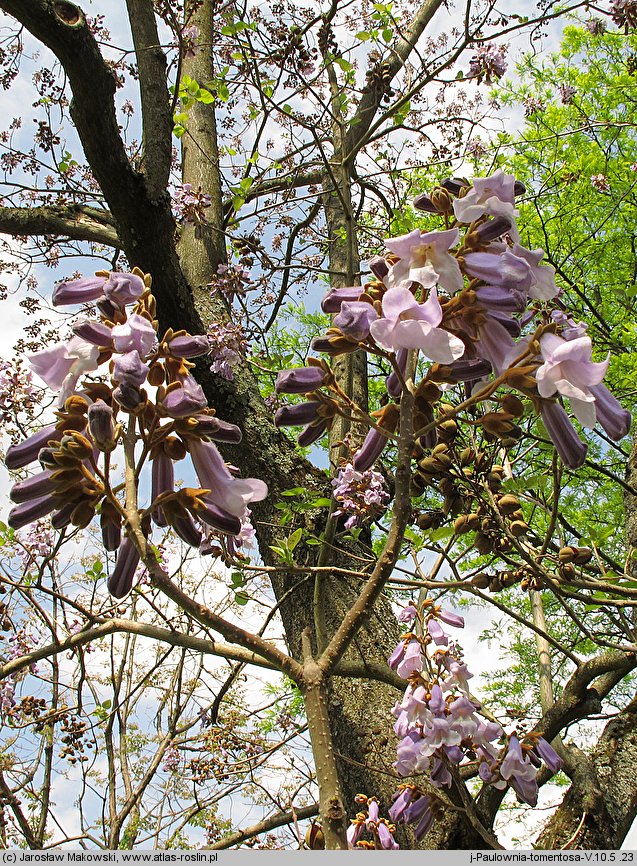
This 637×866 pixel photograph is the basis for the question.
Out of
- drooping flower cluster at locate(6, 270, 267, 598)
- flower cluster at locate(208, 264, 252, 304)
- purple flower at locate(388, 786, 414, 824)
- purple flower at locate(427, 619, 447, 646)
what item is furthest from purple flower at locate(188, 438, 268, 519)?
flower cluster at locate(208, 264, 252, 304)

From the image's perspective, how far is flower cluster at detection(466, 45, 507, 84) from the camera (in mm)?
4086

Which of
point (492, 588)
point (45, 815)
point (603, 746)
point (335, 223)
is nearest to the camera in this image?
point (492, 588)

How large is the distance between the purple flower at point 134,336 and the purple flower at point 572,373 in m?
0.64

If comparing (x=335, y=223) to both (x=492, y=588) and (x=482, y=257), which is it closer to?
(x=492, y=588)

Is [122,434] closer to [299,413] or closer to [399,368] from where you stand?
[299,413]

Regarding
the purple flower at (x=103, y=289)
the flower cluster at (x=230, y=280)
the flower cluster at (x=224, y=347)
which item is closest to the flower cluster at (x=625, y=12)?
the flower cluster at (x=230, y=280)

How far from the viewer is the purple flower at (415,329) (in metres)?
0.93

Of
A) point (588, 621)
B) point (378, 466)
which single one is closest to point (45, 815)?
point (378, 466)

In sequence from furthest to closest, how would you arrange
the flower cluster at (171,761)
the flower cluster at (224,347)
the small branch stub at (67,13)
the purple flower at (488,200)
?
the flower cluster at (171,761), the flower cluster at (224,347), the small branch stub at (67,13), the purple flower at (488,200)

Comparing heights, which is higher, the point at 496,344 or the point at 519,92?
the point at 519,92

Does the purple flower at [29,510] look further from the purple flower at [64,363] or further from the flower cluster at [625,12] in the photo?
the flower cluster at [625,12]

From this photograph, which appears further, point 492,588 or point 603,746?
point 603,746

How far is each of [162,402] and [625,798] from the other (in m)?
2.90

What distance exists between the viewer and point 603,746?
3.01m
